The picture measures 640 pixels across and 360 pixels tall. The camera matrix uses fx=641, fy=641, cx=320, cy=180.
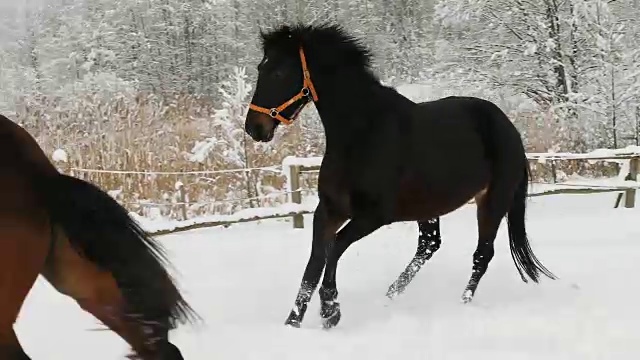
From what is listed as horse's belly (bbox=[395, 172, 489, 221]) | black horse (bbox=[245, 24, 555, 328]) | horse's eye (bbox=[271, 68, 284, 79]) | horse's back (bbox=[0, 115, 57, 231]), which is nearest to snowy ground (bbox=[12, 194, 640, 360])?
black horse (bbox=[245, 24, 555, 328])

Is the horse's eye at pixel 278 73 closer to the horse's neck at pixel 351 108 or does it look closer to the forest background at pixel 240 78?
the horse's neck at pixel 351 108

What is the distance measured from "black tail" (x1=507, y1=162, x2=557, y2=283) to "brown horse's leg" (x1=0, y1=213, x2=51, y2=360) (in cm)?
343

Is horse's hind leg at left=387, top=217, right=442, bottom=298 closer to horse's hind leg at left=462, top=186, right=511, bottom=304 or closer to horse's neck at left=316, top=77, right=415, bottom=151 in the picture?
horse's hind leg at left=462, top=186, right=511, bottom=304

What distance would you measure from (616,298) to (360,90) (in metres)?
1.99

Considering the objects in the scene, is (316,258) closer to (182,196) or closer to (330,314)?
(330,314)

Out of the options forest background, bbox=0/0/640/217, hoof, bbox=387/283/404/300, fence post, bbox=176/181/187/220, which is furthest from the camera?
forest background, bbox=0/0/640/217

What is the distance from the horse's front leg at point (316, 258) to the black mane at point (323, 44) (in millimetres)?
866

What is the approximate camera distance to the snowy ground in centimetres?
300

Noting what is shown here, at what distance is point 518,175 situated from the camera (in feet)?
15.1

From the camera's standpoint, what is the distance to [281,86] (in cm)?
374

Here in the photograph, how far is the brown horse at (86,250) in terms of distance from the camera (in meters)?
1.87

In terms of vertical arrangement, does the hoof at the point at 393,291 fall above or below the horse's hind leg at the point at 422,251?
below

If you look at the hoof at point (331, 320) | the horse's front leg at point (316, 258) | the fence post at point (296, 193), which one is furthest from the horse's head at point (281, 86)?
the fence post at point (296, 193)

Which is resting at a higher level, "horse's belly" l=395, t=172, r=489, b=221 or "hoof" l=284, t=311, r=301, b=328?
"horse's belly" l=395, t=172, r=489, b=221
